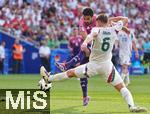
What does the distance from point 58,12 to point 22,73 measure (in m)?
5.09

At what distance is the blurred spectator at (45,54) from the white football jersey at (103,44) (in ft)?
69.8

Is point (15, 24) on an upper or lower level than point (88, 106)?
upper

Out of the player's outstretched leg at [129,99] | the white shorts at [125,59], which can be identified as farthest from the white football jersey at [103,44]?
the white shorts at [125,59]

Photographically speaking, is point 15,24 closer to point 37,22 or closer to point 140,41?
point 37,22

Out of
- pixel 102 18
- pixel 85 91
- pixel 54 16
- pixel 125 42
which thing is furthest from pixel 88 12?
pixel 54 16

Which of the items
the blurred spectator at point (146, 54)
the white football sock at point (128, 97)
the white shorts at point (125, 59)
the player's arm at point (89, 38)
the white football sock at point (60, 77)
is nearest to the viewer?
the player's arm at point (89, 38)

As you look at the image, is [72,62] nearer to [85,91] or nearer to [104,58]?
[85,91]

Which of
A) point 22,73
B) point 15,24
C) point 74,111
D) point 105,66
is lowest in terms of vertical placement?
point 74,111

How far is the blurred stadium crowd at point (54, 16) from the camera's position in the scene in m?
37.6

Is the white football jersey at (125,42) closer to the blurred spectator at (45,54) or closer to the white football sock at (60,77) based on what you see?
the blurred spectator at (45,54)

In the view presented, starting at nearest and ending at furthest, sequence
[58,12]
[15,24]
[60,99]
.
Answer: [60,99] → [15,24] → [58,12]

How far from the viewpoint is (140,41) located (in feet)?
130

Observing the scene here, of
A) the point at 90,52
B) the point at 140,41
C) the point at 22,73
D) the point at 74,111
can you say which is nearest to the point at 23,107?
the point at 74,111

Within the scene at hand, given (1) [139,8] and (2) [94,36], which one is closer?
(2) [94,36]
